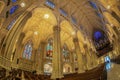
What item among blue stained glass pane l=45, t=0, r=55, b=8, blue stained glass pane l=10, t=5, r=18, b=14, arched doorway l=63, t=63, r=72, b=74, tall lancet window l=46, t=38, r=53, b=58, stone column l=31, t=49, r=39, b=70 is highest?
blue stained glass pane l=45, t=0, r=55, b=8

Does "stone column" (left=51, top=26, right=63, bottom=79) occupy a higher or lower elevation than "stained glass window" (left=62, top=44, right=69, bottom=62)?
lower

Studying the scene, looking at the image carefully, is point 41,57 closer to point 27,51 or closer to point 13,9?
point 27,51

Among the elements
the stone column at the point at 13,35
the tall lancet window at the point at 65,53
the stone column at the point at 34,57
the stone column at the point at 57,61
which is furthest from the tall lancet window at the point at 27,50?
the stone column at the point at 57,61

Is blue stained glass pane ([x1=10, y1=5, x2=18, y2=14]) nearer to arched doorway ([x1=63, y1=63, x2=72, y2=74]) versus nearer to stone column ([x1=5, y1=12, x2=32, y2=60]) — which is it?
stone column ([x1=5, y1=12, x2=32, y2=60])

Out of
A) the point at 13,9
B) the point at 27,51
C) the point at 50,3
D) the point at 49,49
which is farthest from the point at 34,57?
the point at 13,9

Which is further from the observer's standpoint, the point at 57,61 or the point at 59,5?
the point at 59,5

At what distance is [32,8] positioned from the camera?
2684cm

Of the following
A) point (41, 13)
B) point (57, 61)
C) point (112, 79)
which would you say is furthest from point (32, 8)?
point (112, 79)

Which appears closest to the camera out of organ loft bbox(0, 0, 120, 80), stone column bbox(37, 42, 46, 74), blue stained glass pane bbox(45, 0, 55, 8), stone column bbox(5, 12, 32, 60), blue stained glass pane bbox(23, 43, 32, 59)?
organ loft bbox(0, 0, 120, 80)

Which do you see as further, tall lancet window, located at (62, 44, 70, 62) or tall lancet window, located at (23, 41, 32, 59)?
tall lancet window, located at (62, 44, 70, 62)

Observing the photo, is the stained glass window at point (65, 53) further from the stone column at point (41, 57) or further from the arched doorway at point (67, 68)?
the stone column at point (41, 57)

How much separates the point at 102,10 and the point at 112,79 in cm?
1445

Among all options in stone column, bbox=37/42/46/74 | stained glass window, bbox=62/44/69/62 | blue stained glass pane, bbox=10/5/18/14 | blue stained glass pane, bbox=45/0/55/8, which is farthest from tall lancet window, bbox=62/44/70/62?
blue stained glass pane, bbox=10/5/18/14

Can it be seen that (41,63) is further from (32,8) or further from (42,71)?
(32,8)
